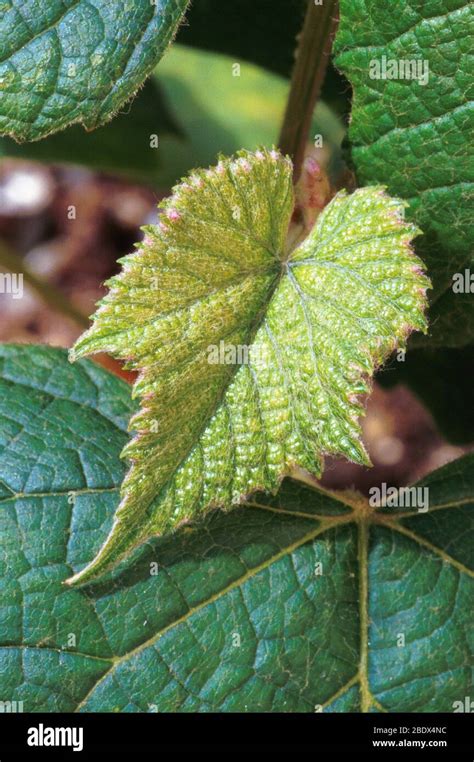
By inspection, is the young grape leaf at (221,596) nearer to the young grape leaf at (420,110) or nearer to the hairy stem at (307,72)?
the young grape leaf at (420,110)

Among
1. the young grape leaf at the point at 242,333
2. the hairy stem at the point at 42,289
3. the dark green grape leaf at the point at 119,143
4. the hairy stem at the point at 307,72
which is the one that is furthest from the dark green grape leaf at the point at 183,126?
the young grape leaf at the point at 242,333

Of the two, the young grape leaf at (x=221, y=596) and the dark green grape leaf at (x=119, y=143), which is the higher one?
the dark green grape leaf at (x=119, y=143)

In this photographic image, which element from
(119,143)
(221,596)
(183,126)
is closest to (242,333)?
(221,596)

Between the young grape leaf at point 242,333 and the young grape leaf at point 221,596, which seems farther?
the young grape leaf at point 221,596

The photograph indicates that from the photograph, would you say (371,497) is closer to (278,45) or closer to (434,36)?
(434,36)

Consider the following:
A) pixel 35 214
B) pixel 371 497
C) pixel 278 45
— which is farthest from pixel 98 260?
pixel 371 497

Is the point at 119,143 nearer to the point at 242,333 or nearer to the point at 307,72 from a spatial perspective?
the point at 307,72

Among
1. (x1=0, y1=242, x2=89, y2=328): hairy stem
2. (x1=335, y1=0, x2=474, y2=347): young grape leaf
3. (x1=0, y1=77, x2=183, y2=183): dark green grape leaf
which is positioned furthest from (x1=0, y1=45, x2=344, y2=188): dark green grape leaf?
(x1=335, y1=0, x2=474, y2=347): young grape leaf
